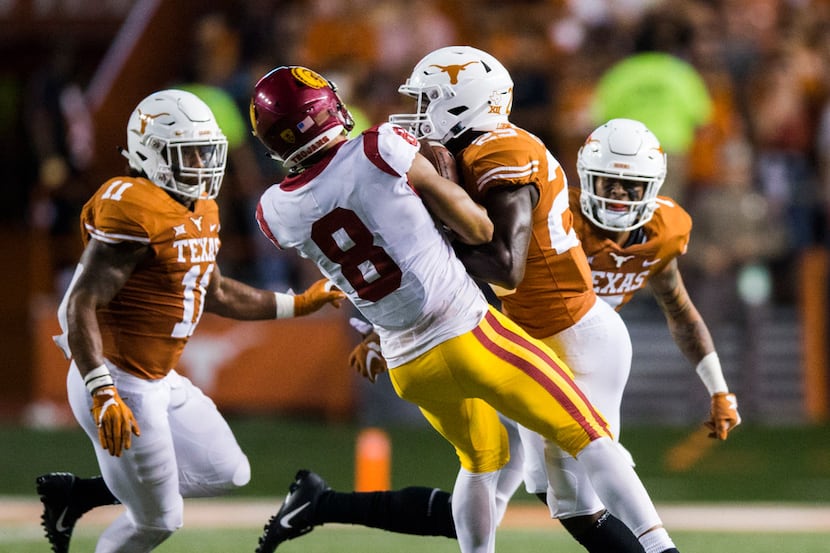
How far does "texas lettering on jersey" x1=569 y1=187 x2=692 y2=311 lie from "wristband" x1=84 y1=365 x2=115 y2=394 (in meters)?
1.79

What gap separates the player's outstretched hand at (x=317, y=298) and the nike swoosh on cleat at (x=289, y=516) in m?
0.75

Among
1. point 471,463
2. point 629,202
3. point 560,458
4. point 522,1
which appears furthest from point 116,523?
point 522,1

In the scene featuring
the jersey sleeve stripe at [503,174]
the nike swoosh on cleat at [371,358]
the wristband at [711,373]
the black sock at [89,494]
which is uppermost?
the jersey sleeve stripe at [503,174]

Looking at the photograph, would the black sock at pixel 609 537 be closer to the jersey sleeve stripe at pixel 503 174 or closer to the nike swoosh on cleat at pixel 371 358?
the nike swoosh on cleat at pixel 371 358

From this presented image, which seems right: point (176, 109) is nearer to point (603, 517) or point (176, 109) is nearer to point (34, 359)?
point (603, 517)

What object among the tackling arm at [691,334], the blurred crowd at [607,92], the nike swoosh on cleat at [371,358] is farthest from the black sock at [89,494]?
the blurred crowd at [607,92]

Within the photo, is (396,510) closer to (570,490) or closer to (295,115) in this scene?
(570,490)

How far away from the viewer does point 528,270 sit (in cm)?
484

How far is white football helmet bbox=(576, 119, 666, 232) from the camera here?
509 centimetres

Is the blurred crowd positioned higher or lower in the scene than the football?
higher

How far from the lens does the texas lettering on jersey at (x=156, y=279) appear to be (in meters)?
4.80

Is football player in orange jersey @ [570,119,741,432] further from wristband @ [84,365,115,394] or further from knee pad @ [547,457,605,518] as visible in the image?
wristband @ [84,365,115,394]

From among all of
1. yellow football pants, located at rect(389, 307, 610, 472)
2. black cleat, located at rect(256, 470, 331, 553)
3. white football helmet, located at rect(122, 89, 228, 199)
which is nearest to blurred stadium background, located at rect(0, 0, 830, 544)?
black cleat, located at rect(256, 470, 331, 553)

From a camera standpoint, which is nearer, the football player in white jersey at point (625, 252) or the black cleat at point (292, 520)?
the football player in white jersey at point (625, 252)
